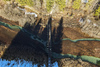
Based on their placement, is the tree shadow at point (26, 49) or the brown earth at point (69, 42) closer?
the tree shadow at point (26, 49)

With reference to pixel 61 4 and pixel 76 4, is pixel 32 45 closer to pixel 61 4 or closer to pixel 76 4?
pixel 61 4

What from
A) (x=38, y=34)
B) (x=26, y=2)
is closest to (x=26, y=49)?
(x=38, y=34)

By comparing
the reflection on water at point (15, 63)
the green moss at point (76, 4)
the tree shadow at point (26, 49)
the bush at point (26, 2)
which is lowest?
the reflection on water at point (15, 63)

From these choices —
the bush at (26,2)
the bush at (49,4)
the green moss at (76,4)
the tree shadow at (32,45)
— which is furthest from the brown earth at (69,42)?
the bush at (26,2)

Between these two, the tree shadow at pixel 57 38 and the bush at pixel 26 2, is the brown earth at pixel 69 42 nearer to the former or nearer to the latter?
the tree shadow at pixel 57 38

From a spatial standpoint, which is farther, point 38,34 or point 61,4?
point 61,4

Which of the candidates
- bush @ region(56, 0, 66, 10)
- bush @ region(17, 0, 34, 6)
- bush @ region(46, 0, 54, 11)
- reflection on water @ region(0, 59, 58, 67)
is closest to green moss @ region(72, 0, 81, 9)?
bush @ region(56, 0, 66, 10)

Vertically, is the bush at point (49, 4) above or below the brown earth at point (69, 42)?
above

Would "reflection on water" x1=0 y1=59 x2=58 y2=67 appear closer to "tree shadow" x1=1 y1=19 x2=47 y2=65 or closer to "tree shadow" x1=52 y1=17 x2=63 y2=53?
"tree shadow" x1=1 y1=19 x2=47 y2=65

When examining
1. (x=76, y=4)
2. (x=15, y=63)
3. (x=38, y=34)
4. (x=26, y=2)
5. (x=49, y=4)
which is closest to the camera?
(x=15, y=63)

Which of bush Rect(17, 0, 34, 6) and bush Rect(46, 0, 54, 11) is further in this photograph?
bush Rect(17, 0, 34, 6)

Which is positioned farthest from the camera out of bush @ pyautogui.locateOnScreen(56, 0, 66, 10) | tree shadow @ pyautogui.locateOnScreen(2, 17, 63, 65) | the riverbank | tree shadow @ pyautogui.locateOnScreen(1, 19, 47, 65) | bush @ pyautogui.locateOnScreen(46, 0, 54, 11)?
bush @ pyautogui.locateOnScreen(46, 0, 54, 11)

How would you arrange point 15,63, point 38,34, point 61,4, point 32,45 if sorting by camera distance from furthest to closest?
point 61,4 < point 38,34 < point 32,45 < point 15,63
